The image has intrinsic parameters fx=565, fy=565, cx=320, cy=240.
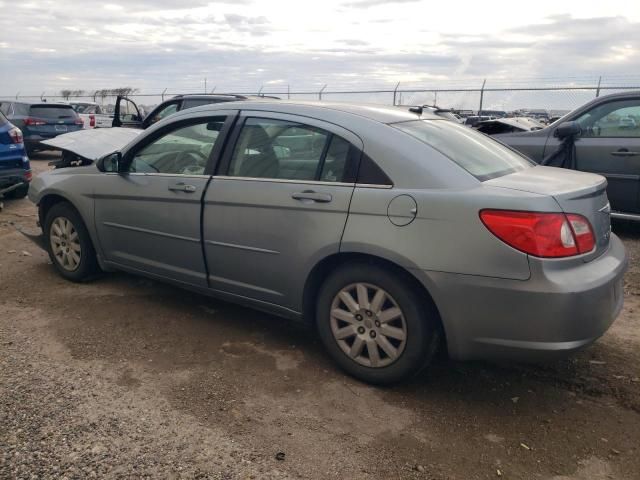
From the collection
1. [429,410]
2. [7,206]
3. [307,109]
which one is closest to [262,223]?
[307,109]

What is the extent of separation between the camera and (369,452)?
267cm

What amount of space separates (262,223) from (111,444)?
1505 millimetres

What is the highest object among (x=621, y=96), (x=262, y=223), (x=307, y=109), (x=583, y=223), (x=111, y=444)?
(x=621, y=96)

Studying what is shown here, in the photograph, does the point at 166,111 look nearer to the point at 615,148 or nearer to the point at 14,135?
the point at 14,135

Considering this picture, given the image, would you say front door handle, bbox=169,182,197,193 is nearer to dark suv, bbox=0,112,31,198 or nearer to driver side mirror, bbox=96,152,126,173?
driver side mirror, bbox=96,152,126,173

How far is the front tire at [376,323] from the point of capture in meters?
3.01

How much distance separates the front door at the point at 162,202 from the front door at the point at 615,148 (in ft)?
15.5

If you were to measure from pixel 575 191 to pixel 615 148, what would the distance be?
4.18m

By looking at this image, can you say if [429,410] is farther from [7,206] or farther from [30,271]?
[7,206]

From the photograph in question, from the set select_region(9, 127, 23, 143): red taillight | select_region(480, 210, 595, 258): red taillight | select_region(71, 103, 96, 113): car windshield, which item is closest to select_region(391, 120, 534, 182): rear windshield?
select_region(480, 210, 595, 258): red taillight

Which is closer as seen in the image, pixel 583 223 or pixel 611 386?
pixel 583 223

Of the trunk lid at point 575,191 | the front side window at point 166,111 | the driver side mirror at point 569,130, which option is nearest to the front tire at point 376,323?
the trunk lid at point 575,191

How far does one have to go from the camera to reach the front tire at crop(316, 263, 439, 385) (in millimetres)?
3014

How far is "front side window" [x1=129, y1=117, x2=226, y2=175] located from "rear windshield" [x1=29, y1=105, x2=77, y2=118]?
1262 cm
